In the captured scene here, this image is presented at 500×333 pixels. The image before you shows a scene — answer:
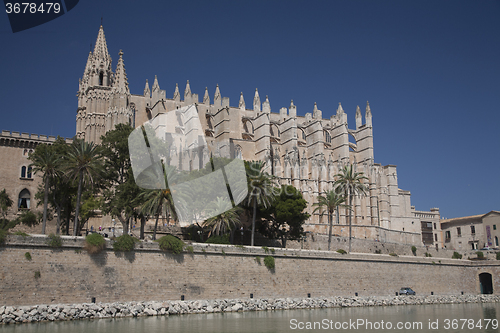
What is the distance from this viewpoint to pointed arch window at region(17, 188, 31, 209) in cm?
4153

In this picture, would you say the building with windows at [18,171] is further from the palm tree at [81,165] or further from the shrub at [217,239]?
the shrub at [217,239]

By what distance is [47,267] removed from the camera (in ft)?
78.7

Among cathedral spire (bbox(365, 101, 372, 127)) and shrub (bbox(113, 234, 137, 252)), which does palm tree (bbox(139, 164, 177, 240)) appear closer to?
shrub (bbox(113, 234, 137, 252))

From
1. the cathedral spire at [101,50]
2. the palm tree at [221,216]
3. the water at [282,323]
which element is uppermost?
the cathedral spire at [101,50]

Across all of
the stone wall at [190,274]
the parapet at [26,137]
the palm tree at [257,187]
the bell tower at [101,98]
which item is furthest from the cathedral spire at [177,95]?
the stone wall at [190,274]

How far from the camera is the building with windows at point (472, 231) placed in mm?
60906

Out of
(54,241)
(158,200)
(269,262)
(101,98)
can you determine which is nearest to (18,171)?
(101,98)

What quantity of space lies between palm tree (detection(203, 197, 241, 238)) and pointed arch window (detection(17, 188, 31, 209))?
17249 mm

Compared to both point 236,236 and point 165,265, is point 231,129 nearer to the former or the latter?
point 236,236

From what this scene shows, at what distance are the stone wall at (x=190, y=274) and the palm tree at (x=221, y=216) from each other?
3.32m

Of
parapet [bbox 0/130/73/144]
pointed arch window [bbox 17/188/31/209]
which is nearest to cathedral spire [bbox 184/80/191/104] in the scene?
parapet [bbox 0/130/73/144]

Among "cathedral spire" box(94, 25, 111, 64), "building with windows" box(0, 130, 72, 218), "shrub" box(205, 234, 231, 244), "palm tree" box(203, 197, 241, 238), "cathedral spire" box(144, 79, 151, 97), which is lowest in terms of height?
"shrub" box(205, 234, 231, 244)

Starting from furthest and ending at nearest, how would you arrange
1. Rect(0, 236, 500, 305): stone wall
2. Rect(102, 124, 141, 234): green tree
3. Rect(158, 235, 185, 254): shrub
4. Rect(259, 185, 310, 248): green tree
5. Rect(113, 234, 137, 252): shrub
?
Rect(259, 185, 310, 248): green tree, Rect(102, 124, 141, 234): green tree, Rect(158, 235, 185, 254): shrub, Rect(113, 234, 137, 252): shrub, Rect(0, 236, 500, 305): stone wall

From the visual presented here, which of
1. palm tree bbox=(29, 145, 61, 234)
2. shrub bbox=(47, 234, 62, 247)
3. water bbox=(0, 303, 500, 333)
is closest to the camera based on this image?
water bbox=(0, 303, 500, 333)
